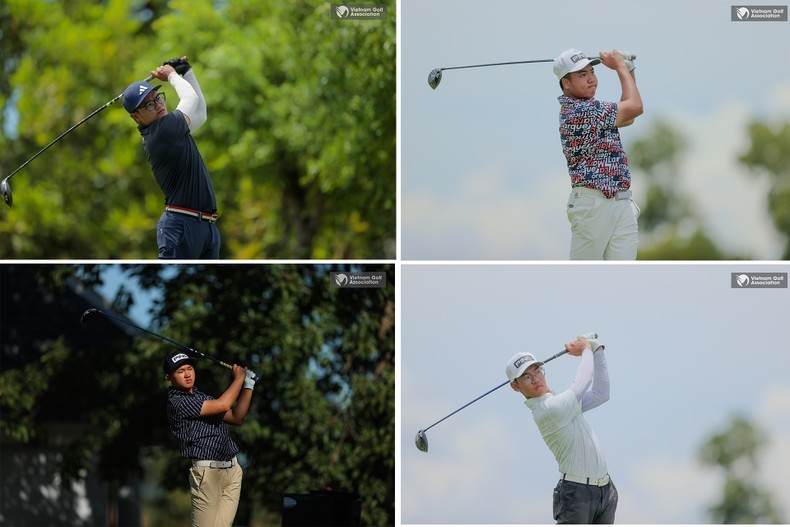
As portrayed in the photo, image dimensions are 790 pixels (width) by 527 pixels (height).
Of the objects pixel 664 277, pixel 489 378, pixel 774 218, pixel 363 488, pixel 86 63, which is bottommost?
pixel 363 488

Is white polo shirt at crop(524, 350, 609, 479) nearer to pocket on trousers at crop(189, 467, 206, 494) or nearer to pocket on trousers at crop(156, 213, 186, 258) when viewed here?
pocket on trousers at crop(189, 467, 206, 494)

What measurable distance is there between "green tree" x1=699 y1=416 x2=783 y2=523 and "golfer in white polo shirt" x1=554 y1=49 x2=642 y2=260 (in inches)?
101

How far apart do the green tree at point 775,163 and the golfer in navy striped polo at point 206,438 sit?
8.33 metres

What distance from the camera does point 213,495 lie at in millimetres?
7020

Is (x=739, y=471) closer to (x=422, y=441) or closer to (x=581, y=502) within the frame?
(x=422, y=441)

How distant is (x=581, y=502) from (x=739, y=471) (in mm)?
2989

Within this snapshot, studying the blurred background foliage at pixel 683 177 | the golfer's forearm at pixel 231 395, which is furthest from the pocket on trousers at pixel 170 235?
the blurred background foliage at pixel 683 177

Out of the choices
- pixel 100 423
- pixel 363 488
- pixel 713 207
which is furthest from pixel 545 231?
pixel 100 423

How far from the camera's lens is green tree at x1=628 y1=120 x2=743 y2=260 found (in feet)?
49.7

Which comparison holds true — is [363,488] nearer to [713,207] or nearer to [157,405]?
[157,405]

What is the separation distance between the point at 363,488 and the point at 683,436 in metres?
2.75

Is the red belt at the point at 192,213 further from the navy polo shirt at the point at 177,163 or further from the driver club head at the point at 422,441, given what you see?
the driver club head at the point at 422,441

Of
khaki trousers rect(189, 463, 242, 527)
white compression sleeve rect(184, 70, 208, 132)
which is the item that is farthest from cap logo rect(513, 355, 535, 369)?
white compression sleeve rect(184, 70, 208, 132)

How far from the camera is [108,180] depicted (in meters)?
17.3
